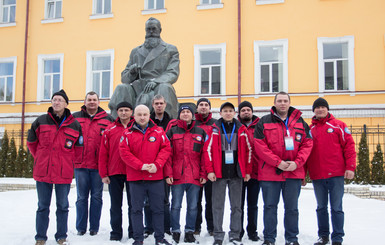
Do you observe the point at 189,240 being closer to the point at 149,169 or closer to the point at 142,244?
the point at 142,244

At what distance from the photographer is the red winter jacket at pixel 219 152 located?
4285 millimetres

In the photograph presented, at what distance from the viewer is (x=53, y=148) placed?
4.23 meters

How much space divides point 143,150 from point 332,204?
2.23 m

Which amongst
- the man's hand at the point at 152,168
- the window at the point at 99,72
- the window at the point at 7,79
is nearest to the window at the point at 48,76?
the window at the point at 7,79

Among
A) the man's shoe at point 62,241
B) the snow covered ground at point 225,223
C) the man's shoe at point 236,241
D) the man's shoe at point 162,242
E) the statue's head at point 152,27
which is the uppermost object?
the statue's head at point 152,27

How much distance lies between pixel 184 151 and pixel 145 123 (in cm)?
57

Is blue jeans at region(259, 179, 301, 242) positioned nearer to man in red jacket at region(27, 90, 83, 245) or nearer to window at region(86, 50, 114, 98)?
man in red jacket at region(27, 90, 83, 245)

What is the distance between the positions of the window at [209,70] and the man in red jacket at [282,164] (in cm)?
959

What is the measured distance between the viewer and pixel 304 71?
13250 millimetres

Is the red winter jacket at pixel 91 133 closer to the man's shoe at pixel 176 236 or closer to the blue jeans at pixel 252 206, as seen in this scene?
the man's shoe at pixel 176 236

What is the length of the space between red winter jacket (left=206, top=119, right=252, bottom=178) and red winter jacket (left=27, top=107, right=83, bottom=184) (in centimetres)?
157

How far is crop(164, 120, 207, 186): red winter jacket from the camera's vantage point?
4348mm

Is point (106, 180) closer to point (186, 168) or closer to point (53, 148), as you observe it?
point (53, 148)

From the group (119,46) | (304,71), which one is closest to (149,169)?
A: (304,71)
